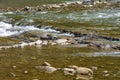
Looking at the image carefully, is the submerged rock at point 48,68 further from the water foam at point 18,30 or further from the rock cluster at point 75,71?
the water foam at point 18,30

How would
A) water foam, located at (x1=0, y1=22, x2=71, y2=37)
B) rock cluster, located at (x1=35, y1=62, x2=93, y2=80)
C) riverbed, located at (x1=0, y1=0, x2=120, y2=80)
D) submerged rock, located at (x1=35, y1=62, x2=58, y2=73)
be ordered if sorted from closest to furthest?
rock cluster, located at (x1=35, y1=62, x2=93, y2=80) < riverbed, located at (x1=0, y1=0, x2=120, y2=80) < submerged rock, located at (x1=35, y1=62, x2=58, y2=73) < water foam, located at (x1=0, y1=22, x2=71, y2=37)

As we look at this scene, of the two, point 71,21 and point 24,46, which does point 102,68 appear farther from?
point 71,21

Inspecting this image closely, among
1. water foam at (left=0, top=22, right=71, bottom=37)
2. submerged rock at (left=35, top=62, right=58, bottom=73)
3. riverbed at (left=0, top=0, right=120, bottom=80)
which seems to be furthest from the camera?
water foam at (left=0, top=22, right=71, bottom=37)

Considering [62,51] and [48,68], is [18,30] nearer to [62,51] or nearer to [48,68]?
[62,51]

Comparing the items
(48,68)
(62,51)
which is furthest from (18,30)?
(48,68)

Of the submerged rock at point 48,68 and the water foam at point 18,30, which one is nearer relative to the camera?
the submerged rock at point 48,68

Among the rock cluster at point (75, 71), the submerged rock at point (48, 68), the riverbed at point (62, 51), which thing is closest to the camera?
the rock cluster at point (75, 71)

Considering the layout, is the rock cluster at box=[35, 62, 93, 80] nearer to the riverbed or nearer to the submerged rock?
the submerged rock

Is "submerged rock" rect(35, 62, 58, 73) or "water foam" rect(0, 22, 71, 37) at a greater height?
"water foam" rect(0, 22, 71, 37)

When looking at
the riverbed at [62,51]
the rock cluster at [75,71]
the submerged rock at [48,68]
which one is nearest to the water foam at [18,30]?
the riverbed at [62,51]

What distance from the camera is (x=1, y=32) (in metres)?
49.1

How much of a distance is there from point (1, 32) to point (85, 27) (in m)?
9.76

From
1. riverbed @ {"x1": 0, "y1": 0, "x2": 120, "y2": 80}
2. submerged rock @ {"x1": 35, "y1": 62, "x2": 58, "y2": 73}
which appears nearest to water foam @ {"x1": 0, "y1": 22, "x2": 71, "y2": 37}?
riverbed @ {"x1": 0, "y1": 0, "x2": 120, "y2": 80}

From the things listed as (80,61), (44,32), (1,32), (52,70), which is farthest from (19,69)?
(1,32)
